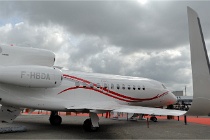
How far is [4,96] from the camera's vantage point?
34.1 feet

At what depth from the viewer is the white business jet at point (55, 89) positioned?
32.9 ft

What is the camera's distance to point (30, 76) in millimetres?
9930

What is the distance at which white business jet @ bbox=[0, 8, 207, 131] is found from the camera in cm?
1002

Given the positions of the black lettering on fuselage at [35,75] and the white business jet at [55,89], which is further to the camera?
the white business jet at [55,89]

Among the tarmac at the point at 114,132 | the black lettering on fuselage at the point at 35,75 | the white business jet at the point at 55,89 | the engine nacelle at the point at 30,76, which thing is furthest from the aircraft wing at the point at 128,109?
the black lettering on fuselage at the point at 35,75

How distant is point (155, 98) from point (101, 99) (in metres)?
4.55

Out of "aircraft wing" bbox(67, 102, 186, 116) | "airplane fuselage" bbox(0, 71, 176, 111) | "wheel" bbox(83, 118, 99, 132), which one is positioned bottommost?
"wheel" bbox(83, 118, 99, 132)

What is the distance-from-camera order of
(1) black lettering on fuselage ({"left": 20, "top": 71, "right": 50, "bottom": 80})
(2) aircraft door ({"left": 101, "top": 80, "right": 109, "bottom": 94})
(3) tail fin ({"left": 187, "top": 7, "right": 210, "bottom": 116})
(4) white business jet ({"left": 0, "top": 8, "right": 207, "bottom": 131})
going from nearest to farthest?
(3) tail fin ({"left": 187, "top": 7, "right": 210, "bottom": 116}) < (1) black lettering on fuselage ({"left": 20, "top": 71, "right": 50, "bottom": 80}) < (4) white business jet ({"left": 0, "top": 8, "right": 207, "bottom": 131}) < (2) aircraft door ({"left": 101, "top": 80, "right": 109, "bottom": 94})

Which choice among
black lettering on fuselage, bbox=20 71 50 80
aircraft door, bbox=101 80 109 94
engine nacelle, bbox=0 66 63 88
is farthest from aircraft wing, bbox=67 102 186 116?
black lettering on fuselage, bbox=20 71 50 80

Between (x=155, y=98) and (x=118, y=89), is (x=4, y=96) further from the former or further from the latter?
(x=155, y=98)

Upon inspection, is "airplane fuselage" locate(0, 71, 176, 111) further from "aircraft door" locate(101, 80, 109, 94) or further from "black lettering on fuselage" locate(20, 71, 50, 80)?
"black lettering on fuselage" locate(20, 71, 50, 80)

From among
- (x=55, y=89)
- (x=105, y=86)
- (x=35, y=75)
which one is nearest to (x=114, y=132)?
(x=105, y=86)

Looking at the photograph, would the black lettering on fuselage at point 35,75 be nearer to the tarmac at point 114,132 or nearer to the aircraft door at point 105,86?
the tarmac at point 114,132

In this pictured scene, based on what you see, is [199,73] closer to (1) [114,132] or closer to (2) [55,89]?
(1) [114,132]
